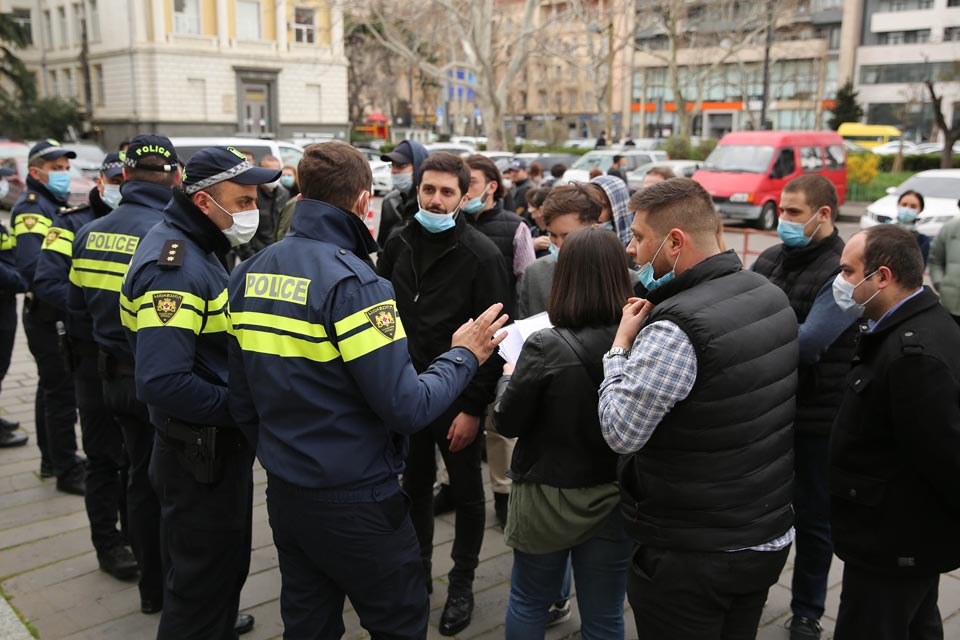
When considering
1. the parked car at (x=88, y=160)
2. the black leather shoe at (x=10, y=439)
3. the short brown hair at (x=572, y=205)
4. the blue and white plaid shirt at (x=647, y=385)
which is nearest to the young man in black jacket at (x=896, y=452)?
the blue and white plaid shirt at (x=647, y=385)

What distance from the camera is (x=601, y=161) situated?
912 inches

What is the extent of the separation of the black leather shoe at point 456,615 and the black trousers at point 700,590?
1.38 meters

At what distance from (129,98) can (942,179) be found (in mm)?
39615

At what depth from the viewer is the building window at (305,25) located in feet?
149

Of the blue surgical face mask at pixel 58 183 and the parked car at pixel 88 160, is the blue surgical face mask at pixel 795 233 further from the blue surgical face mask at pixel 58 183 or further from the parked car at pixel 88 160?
the parked car at pixel 88 160

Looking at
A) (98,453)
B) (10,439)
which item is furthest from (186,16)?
(98,453)

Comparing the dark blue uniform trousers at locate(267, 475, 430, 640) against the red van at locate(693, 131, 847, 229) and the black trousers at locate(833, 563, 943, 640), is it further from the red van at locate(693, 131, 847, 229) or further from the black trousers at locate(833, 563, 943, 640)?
the red van at locate(693, 131, 847, 229)

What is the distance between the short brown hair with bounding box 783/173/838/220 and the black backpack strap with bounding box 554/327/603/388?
5.09 ft

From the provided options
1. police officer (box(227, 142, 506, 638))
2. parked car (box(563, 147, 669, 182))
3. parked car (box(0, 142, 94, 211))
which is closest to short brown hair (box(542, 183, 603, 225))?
police officer (box(227, 142, 506, 638))

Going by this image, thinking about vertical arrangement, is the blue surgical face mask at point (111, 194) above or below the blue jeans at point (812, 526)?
above

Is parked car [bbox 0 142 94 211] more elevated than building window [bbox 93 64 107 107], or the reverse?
building window [bbox 93 64 107 107]

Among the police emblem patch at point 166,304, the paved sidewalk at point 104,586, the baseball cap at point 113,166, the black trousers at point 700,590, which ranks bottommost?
the paved sidewalk at point 104,586

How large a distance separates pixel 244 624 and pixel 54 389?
2401 millimetres

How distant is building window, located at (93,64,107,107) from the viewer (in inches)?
1736
